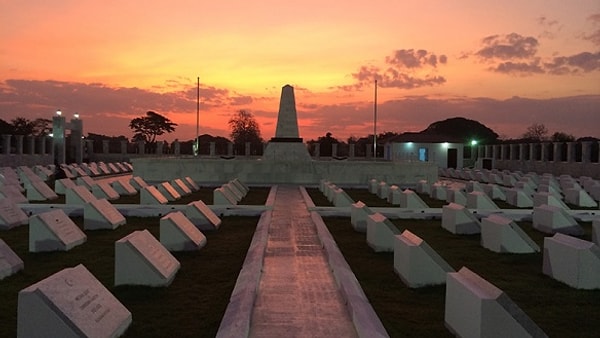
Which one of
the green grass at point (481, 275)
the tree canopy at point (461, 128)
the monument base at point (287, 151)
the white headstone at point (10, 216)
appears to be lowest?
the green grass at point (481, 275)

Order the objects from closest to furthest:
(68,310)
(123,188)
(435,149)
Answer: (68,310) < (123,188) < (435,149)

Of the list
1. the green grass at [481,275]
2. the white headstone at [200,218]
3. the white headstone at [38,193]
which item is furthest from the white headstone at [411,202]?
the white headstone at [38,193]

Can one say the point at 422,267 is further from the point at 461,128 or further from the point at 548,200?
the point at 461,128

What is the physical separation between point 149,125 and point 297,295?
78.8 m

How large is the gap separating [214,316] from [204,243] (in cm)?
458

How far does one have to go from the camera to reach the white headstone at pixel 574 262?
25.3 ft

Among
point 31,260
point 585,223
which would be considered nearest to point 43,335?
point 31,260

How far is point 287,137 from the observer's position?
31.9 meters

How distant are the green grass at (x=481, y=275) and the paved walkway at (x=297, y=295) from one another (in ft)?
1.65

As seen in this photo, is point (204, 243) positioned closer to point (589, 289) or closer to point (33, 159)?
point (589, 289)

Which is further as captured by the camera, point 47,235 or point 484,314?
point 47,235

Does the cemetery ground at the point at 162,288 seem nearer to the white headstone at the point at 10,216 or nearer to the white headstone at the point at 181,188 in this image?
the white headstone at the point at 10,216

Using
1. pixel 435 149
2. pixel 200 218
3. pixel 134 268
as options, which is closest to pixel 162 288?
pixel 134 268

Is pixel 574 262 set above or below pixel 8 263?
above
